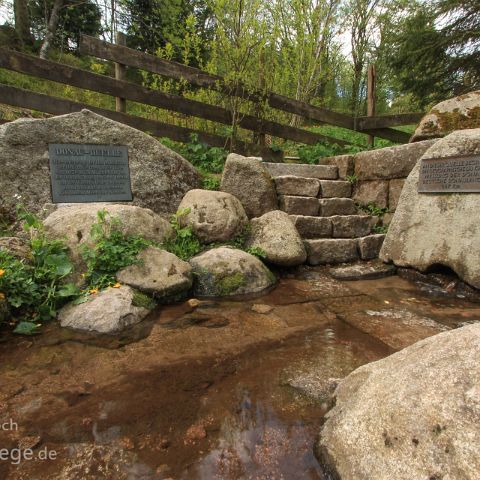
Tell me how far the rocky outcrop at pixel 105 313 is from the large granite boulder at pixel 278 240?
165 cm

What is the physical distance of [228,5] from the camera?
19.1ft

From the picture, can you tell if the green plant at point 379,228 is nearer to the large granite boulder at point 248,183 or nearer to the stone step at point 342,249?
A: the stone step at point 342,249

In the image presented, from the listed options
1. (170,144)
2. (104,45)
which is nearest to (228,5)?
(104,45)

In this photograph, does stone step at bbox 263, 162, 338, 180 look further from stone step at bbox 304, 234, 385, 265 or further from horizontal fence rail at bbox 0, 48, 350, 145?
stone step at bbox 304, 234, 385, 265

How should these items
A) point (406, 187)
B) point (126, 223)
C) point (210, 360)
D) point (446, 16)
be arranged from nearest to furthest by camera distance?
point (210, 360) → point (126, 223) → point (406, 187) → point (446, 16)

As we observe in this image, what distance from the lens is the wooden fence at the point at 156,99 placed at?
471 centimetres

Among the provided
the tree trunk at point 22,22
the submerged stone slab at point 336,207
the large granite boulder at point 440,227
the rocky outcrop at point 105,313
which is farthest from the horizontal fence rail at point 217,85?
the tree trunk at point 22,22

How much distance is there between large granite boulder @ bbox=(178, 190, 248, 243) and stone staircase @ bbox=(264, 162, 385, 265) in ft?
3.17

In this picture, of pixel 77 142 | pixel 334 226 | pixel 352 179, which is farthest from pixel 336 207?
pixel 77 142

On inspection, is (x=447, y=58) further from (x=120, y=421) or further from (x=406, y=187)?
(x=120, y=421)

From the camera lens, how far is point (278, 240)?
154 inches

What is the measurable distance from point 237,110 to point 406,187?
3.41 meters

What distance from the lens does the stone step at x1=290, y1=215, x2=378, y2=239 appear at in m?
4.53

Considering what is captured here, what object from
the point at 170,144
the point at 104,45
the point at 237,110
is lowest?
the point at 170,144
